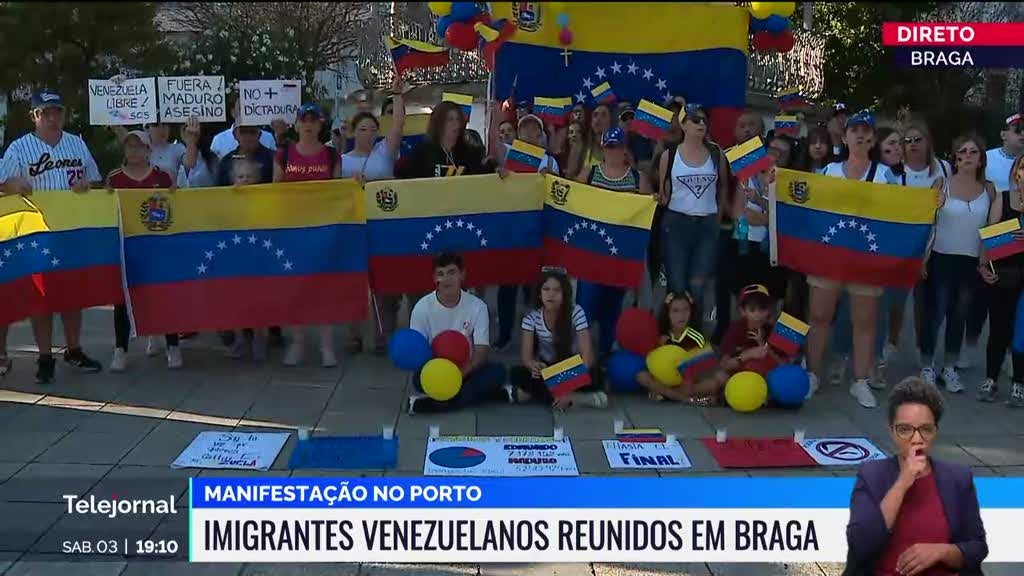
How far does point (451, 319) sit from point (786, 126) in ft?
12.9

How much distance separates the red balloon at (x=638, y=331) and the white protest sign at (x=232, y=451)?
2.18 metres

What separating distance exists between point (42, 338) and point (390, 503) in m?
4.22

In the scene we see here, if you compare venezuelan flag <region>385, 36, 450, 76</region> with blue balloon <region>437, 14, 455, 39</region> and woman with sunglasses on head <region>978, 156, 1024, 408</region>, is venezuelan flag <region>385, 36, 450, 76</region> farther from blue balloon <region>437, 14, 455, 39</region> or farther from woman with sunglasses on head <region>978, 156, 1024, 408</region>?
woman with sunglasses on head <region>978, 156, 1024, 408</region>

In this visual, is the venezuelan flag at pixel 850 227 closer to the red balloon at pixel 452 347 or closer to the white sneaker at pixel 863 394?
the white sneaker at pixel 863 394

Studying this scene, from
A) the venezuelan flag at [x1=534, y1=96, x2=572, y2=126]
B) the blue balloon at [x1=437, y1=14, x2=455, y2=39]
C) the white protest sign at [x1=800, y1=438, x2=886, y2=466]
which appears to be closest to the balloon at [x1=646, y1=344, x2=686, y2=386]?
the white protest sign at [x1=800, y1=438, x2=886, y2=466]

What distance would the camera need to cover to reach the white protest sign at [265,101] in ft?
23.0

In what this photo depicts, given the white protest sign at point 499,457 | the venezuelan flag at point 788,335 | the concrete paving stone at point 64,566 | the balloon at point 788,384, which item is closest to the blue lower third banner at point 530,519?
the concrete paving stone at point 64,566

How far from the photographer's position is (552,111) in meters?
8.50

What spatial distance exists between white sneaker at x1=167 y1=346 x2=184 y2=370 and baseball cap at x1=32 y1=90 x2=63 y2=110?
211cm

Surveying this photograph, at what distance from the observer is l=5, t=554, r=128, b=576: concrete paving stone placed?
4004mm

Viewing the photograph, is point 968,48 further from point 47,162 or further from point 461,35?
point 47,162

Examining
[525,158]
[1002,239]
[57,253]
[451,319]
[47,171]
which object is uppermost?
[525,158]

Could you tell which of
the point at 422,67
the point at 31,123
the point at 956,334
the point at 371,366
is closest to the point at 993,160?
the point at 956,334

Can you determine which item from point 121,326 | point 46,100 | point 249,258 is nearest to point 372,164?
point 249,258
